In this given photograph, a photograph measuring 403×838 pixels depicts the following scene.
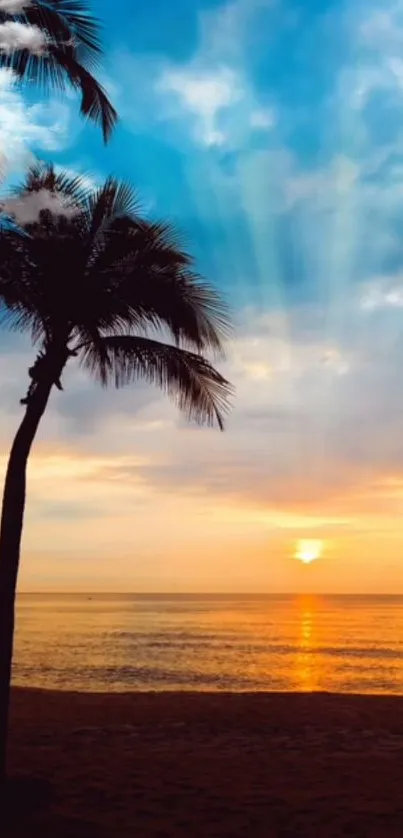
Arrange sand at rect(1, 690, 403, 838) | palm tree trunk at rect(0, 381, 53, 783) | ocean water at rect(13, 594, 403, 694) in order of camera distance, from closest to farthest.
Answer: sand at rect(1, 690, 403, 838) → palm tree trunk at rect(0, 381, 53, 783) → ocean water at rect(13, 594, 403, 694)

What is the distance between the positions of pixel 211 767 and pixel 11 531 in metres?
4.09

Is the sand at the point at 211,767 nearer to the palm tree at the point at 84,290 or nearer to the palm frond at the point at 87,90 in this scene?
the palm tree at the point at 84,290

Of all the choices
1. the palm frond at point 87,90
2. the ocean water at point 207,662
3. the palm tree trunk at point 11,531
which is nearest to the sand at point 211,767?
the palm tree trunk at point 11,531

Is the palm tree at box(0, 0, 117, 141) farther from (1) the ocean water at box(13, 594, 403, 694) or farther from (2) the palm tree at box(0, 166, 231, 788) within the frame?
(1) the ocean water at box(13, 594, 403, 694)

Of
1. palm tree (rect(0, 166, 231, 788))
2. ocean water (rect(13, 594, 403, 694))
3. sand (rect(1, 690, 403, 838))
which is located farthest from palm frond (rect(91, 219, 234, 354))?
ocean water (rect(13, 594, 403, 694))

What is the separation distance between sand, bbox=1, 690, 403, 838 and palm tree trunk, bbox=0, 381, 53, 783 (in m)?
1.19

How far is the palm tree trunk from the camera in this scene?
834cm

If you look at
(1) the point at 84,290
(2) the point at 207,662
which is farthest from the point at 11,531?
(2) the point at 207,662

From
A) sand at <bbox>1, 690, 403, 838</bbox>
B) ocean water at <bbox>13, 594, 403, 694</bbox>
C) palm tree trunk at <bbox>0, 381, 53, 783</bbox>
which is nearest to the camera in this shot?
sand at <bbox>1, 690, 403, 838</bbox>

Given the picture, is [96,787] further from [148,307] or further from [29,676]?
[29,676]

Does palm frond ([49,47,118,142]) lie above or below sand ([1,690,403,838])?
above

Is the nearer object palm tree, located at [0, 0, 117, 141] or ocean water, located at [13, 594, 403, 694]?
palm tree, located at [0, 0, 117, 141]

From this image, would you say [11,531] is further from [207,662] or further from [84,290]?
[207,662]

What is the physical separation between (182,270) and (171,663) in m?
37.5
